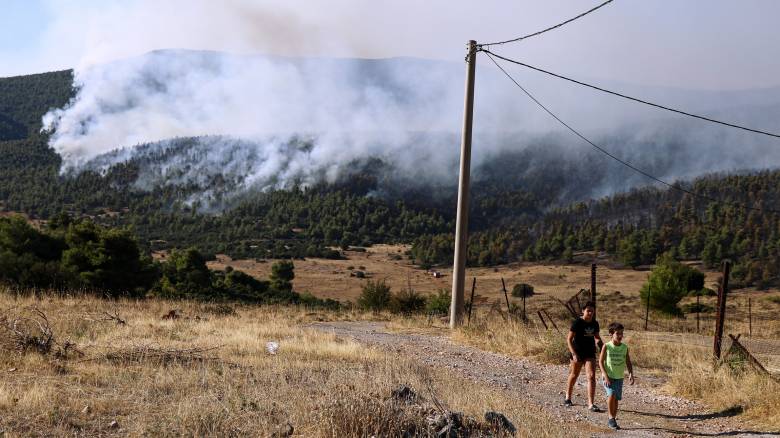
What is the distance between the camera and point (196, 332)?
48.7 feet

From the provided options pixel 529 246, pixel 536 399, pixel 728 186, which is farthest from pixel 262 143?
pixel 536 399

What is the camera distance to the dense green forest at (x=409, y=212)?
311 ft

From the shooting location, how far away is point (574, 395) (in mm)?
10102

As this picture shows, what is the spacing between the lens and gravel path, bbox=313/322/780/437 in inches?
324

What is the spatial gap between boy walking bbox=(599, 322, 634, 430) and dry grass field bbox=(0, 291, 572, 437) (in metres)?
1.13

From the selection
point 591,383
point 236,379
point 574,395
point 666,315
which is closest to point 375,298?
point 666,315

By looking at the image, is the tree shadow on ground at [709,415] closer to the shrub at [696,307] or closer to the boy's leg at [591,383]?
the boy's leg at [591,383]

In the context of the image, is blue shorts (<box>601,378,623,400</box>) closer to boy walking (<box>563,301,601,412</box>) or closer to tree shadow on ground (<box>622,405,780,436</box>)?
tree shadow on ground (<box>622,405,780,436</box>)

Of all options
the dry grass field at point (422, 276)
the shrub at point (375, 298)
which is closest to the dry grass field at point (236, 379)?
the shrub at point (375, 298)

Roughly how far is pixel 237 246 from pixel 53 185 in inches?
1850

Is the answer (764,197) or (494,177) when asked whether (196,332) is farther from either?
(494,177)

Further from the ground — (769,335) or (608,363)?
(608,363)

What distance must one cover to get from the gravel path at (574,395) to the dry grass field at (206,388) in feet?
2.97

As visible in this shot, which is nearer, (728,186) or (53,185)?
(728,186)
